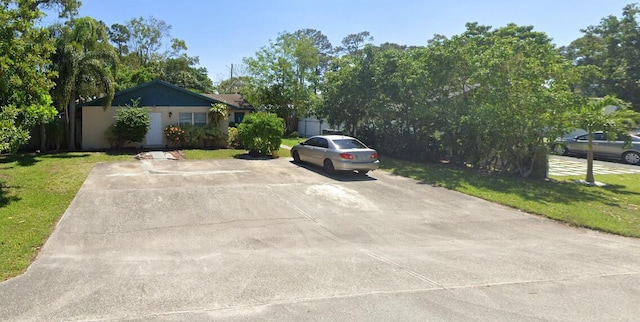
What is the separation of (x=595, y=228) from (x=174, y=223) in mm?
8853

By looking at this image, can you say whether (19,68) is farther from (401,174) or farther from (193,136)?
(401,174)

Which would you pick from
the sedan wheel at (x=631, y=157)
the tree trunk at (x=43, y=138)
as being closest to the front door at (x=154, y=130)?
the tree trunk at (x=43, y=138)

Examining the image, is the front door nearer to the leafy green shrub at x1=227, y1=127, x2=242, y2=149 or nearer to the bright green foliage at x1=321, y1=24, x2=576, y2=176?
the leafy green shrub at x1=227, y1=127, x2=242, y2=149

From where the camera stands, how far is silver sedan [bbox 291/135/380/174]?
13.7 metres

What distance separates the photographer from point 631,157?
20.2 m

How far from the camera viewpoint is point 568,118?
13.8 meters

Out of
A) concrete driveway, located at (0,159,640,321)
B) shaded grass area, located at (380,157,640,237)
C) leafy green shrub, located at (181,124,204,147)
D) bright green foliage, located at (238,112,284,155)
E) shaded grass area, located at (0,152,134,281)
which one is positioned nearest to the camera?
concrete driveway, located at (0,159,640,321)

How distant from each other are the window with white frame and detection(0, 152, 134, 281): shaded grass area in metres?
5.00

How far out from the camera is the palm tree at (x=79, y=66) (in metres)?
17.2

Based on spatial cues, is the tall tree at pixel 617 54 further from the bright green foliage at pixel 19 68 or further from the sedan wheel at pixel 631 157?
the bright green foliage at pixel 19 68

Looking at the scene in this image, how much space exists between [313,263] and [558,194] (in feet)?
32.6

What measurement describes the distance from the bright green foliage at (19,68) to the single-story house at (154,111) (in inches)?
374

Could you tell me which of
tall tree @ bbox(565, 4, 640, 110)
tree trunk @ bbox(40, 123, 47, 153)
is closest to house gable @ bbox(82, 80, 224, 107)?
tree trunk @ bbox(40, 123, 47, 153)

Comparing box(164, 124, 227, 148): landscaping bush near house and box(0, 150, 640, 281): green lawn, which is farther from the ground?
box(164, 124, 227, 148): landscaping bush near house
